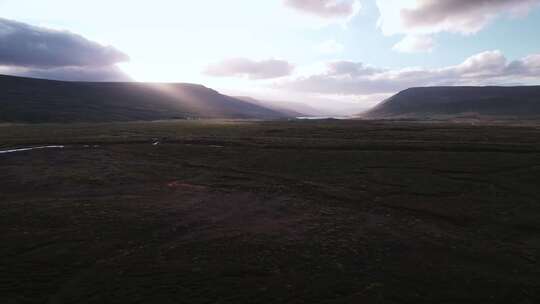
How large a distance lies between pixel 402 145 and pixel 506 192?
82.4ft

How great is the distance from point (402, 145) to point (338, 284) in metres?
48.4

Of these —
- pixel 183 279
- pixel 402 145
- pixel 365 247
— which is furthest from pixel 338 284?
pixel 402 145

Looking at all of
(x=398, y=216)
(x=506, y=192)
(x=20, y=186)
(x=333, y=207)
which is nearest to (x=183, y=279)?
(x=333, y=207)

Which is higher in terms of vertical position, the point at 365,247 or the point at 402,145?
the point at 402,145

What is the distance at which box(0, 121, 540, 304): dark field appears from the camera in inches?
698

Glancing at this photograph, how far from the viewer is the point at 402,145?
6188 cm

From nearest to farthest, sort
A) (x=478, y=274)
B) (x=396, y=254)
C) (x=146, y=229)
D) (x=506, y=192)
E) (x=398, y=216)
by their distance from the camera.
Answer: (x=478, y=274) < (x=396, y=254) < (x=146, y=229) < (x=398, y=216) < (x=506, y=192)

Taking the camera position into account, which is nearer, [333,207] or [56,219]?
[56,219]

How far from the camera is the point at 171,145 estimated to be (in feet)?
216

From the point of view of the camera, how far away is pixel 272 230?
85.1ft

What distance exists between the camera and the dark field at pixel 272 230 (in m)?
17.7

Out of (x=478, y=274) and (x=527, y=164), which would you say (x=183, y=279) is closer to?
(x=478, y=274)

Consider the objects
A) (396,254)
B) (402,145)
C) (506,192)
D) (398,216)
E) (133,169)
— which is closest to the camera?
(396,254)

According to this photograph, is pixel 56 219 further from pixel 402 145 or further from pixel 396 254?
pixel 402 145
